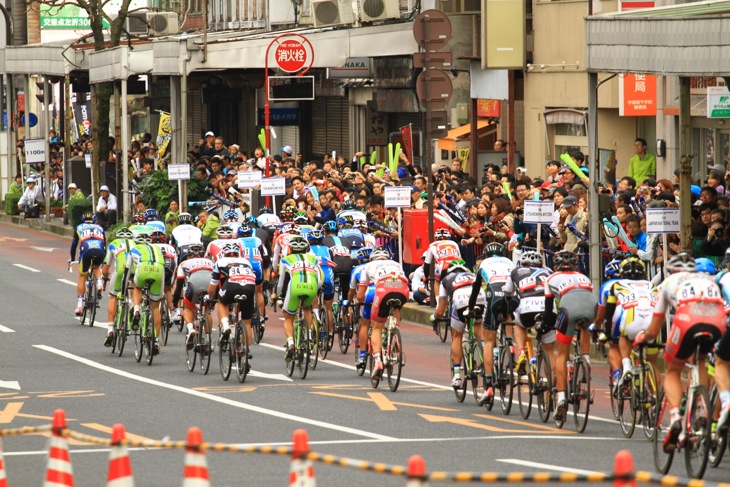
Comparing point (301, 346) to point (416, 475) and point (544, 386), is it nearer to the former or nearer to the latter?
point (544, 386)

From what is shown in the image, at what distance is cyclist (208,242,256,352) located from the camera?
20047 millimetres

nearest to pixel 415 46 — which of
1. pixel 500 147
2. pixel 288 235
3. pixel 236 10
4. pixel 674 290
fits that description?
pixel 500 147

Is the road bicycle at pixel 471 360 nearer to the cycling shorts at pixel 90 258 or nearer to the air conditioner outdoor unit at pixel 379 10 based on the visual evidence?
the cycling shorts at pixel 90 258

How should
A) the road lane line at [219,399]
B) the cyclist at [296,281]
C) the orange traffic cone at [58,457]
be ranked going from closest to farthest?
the orange traffic cone at [58,457], the road lane line at [219,399], the cyclist at [296,281]

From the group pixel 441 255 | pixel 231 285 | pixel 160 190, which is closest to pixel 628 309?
pixel 441 255

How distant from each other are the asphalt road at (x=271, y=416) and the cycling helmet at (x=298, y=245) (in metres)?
1.49

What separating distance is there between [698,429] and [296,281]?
794cm

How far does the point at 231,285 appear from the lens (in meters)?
20.1

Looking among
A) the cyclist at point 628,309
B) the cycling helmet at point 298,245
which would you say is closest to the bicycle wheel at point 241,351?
the cycling helmet at point 298,245

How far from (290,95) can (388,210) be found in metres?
8.94

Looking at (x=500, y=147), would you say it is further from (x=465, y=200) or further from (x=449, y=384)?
(x=449, y=384)

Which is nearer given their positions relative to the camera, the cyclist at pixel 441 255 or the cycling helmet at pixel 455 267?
the cycling helmet at pixel 455 267

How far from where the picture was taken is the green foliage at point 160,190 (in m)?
37.0

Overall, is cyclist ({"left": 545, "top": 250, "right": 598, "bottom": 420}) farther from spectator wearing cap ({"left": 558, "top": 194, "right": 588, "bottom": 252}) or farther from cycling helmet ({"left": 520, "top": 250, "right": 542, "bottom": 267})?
spectator wearing cap ({"left": 558, "top": 194, "right": 588, "bottom": 252})
